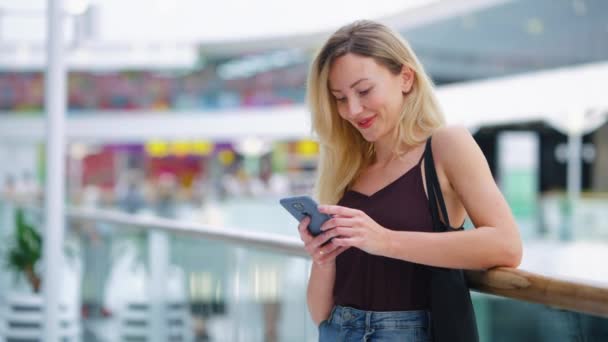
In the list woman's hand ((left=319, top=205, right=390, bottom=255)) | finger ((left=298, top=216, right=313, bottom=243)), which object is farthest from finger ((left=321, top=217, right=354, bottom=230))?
finger ((left=298, top=216, right=313, bottom=243))

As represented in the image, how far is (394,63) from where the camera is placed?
1.63 metres

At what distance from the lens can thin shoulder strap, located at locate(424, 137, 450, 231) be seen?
149cm

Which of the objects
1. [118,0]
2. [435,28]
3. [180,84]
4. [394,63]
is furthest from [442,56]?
[394,63]

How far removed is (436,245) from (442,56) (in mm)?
21248

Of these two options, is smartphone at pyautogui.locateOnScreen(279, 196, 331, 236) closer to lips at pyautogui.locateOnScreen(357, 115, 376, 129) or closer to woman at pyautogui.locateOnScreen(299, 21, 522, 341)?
woman at pyautogui.locateOnScreen(299, 21, 522, 341)

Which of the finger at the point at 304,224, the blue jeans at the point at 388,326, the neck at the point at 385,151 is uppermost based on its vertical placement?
the neck at the point at 385,151

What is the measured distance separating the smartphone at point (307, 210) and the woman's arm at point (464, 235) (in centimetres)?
4

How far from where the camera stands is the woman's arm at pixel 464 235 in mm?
1403

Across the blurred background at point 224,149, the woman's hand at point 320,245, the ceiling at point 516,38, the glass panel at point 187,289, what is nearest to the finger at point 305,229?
the woman's hand at point 320,245

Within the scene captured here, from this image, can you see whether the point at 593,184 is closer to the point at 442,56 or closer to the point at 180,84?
the point at 442,56

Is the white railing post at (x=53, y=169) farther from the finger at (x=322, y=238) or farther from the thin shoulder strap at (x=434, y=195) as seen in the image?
the thin shoulder strap at (x=434, y=195)

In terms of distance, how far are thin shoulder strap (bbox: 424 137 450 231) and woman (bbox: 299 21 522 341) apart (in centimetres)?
1

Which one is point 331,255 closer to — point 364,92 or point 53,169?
point 364,92

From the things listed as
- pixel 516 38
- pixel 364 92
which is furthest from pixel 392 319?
pixel 516 38
